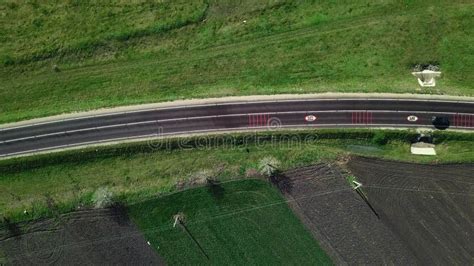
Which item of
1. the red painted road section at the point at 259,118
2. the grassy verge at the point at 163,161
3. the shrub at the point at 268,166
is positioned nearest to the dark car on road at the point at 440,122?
the grassy verge at the point at 163,161

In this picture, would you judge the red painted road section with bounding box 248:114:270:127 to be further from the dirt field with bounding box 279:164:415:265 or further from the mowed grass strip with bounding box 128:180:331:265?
the mowed grass strip with bounding box 128:180:331:265

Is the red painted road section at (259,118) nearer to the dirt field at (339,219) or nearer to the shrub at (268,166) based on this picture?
the shrub at (268,166)

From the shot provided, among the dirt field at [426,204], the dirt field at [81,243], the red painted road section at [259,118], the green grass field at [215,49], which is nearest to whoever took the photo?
the dirt field at [426,204]

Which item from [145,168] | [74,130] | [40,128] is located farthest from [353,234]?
[40,128]

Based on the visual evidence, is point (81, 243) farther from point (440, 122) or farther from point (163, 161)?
point (440, 122)

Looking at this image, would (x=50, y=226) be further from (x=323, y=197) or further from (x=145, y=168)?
(x=323, y=197)

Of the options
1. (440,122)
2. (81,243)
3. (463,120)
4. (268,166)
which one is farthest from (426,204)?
(81,243)
